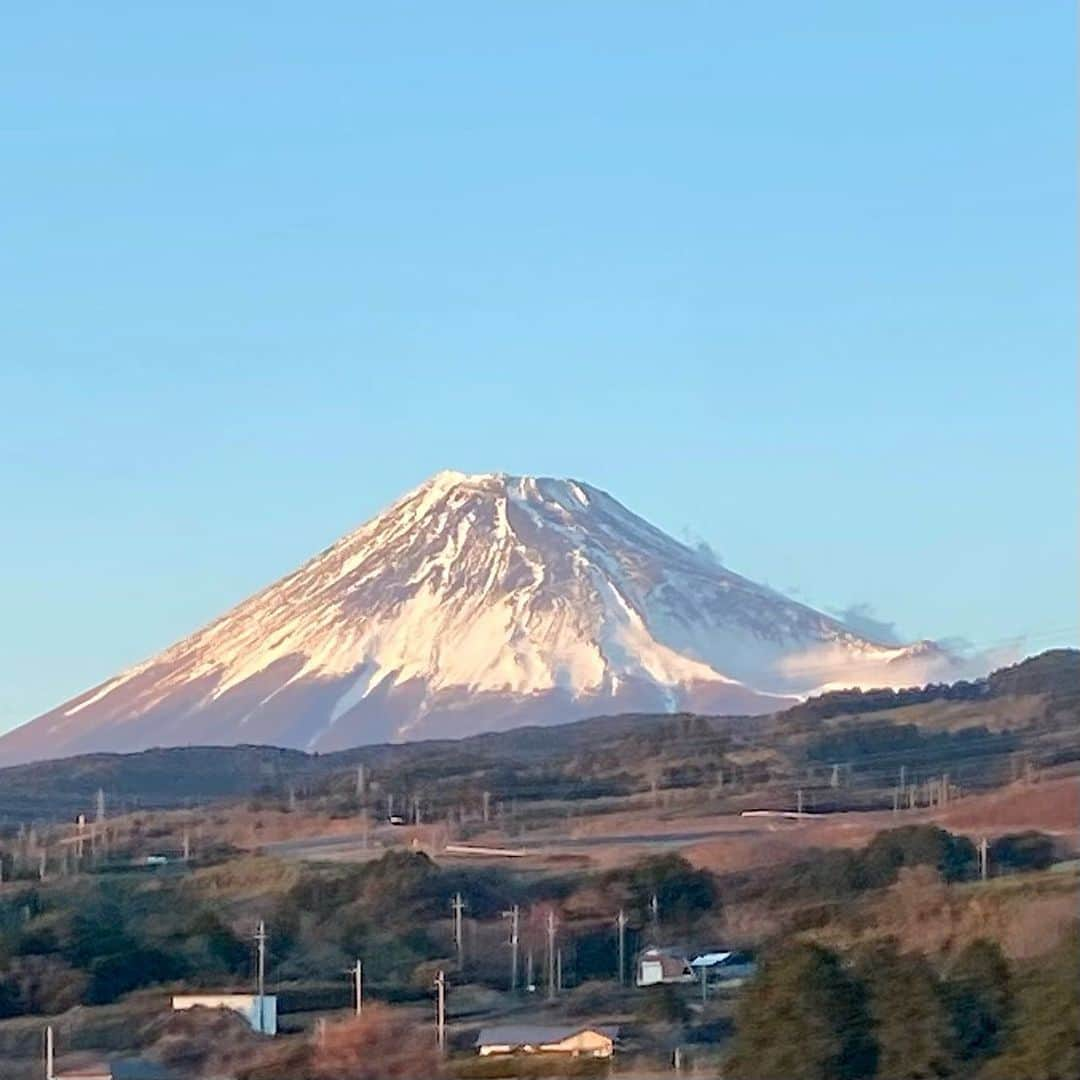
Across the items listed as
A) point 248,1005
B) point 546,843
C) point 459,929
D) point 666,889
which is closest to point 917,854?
point 666,889

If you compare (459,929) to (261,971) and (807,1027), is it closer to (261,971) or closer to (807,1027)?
(261,971)

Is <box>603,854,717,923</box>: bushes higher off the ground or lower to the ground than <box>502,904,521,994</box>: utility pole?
higher

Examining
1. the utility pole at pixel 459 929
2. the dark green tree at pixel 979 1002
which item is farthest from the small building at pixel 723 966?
the dark green tree at pixel 979 1002

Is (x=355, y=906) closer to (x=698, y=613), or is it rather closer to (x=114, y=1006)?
(x=114, y=1006)

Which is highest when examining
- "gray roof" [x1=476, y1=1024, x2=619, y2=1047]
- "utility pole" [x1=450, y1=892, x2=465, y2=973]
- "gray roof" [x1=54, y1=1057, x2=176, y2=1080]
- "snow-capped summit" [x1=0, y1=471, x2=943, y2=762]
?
"snow-capped summit" [x1=0, y1=471, x2=943, y2=762]

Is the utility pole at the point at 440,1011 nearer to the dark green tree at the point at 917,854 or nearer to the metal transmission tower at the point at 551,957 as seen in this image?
the metal transmission tower at the point at 551,957

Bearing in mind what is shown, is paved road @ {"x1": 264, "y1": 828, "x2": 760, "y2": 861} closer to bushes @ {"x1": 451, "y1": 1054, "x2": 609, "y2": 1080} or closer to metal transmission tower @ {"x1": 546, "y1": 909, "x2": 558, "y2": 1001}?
metal transmission tower @ {"x1": 546, "y1": 909, "x2": 558, "y2": 1001}

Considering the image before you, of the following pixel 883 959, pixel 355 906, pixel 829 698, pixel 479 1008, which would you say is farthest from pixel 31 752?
pixel 883 959

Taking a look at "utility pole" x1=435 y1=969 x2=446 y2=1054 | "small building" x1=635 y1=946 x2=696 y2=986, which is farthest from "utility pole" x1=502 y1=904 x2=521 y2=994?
"small building" x1=635 y1=946 x2=696 y2=986
